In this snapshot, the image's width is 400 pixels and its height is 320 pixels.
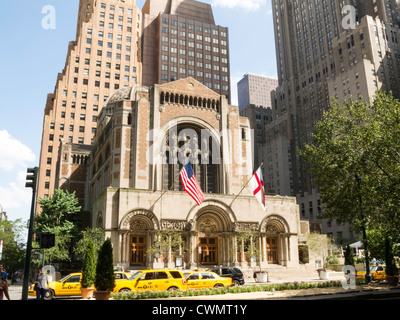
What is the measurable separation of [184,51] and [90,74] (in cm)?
4287

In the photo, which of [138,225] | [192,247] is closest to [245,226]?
[192,247]

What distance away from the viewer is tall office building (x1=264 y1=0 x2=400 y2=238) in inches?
4323

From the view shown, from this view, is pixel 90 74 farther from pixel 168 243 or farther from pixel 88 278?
pixel 88 278

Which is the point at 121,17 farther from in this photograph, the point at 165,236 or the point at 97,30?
the point at 165,236

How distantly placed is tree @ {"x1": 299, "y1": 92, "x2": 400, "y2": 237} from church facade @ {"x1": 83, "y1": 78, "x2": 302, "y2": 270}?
48.9ft

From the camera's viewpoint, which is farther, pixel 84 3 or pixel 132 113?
pixel 84 3

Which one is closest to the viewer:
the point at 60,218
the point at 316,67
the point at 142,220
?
the point at 142,220

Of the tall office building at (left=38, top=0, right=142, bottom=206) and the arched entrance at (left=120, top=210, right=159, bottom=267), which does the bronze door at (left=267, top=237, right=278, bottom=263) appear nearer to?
the arched entrance at (left=120, top=210, right=159, bottom=267)

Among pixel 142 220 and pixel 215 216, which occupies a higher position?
pixel 215 216

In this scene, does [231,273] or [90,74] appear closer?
[231,273]

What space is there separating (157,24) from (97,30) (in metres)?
38.5

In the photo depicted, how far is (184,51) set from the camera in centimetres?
12700

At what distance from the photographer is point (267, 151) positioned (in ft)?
451

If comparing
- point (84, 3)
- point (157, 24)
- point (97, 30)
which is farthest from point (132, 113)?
point (157, 24)
